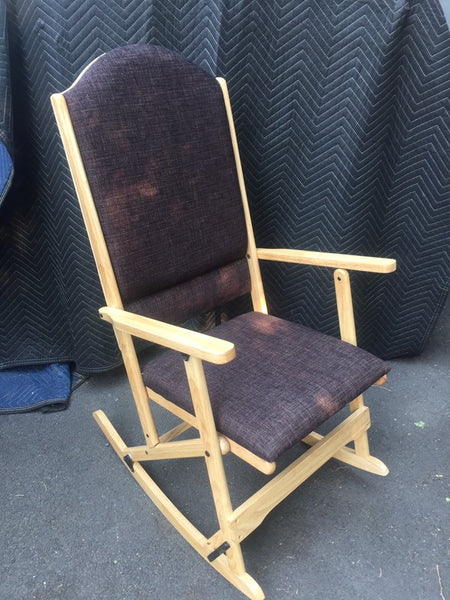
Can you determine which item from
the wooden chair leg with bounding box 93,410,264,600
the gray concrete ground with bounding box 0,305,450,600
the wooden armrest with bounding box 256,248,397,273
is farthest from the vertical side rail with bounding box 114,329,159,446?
the wooden armrest with bounding box 256,248,397,273

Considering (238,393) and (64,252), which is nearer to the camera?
(238,393)

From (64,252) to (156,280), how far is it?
1.67 ft

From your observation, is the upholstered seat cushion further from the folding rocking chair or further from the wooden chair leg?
the wooden chair leg

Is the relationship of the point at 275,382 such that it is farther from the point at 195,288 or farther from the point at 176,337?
the point at 195,288

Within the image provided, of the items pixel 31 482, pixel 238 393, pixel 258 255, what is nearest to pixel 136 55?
pixel 258 255

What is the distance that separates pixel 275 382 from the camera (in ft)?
3.45

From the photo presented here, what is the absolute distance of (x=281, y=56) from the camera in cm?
141

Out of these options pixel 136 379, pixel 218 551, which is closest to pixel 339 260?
pixel 136 379

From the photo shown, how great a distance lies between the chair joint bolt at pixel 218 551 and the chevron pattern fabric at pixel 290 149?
87cm


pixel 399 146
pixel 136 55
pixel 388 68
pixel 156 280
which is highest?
pixel 136 55

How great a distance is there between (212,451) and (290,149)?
3.38ft

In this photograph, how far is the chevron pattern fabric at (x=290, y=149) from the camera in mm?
1310

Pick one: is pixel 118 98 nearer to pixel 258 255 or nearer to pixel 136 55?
pixel 136 55

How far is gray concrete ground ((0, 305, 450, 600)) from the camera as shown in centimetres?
111
